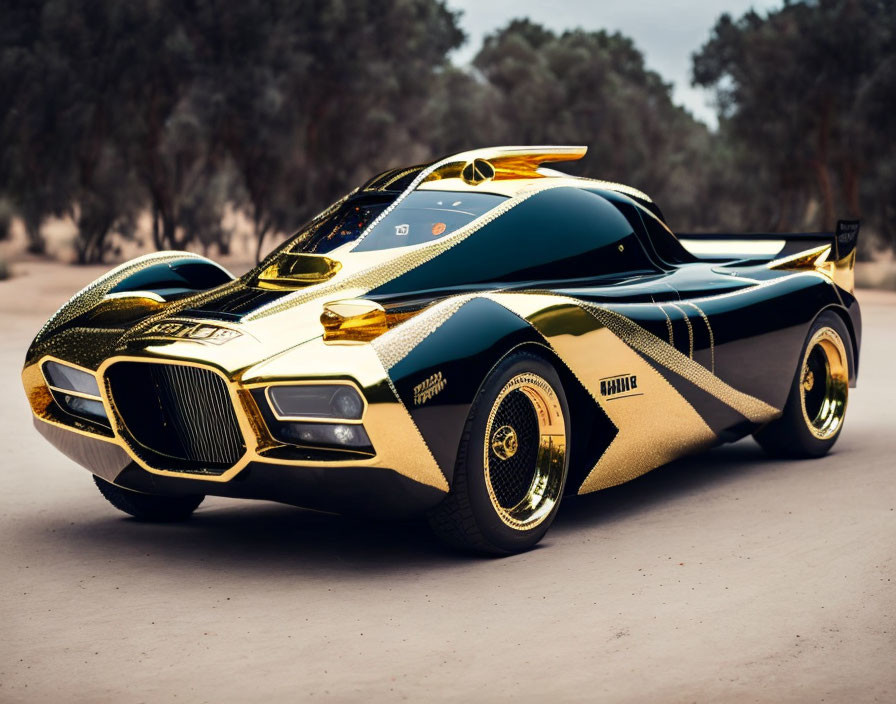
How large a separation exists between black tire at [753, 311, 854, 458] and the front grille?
371 centimetres

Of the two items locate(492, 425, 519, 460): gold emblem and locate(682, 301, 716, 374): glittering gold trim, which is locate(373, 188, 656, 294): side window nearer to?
locate(682, 301, 716, 374): glittering gold trim

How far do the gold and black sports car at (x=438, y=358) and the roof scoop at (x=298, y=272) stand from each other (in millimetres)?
15

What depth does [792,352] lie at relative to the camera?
7.85m

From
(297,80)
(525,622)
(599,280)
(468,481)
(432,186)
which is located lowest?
(525,622)

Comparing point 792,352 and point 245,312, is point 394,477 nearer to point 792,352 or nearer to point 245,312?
point 245,312

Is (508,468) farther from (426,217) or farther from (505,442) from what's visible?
(426,217)

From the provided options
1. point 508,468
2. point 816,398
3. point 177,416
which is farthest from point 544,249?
point 816,398

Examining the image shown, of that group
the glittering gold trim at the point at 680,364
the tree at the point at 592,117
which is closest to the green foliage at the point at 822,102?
the tree at the point at 592,117

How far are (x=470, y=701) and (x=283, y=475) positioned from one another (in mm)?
1568

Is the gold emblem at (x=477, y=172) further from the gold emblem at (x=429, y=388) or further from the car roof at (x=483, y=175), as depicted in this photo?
the gold emblem at (x=429, y=388)

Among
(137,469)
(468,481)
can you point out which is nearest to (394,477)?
(468,481)

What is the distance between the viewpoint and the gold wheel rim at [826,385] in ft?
27.3

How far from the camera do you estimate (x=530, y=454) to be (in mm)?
6027

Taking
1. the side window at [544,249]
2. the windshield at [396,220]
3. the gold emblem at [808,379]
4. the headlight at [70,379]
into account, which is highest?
the windshield at [396,220]
